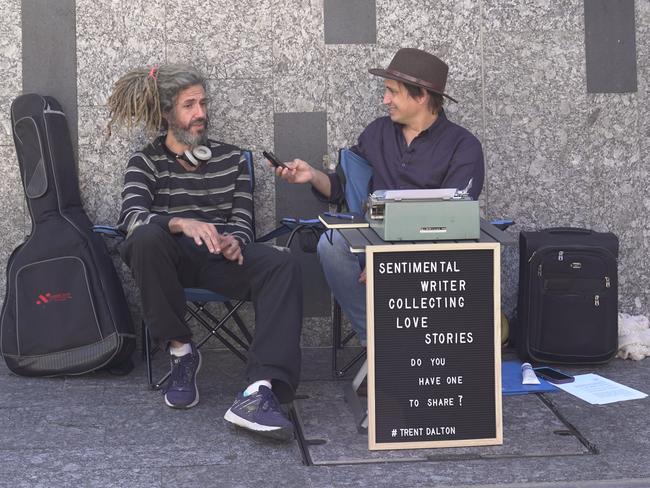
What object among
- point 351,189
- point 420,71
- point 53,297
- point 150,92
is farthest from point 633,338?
point 53,297

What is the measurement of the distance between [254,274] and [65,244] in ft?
3.28

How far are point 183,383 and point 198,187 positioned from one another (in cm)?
90

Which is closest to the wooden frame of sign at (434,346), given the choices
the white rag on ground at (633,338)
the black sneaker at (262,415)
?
the black sneaker at (262,415)

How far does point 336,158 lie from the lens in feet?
16.7

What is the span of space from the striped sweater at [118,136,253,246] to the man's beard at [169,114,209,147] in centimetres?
7

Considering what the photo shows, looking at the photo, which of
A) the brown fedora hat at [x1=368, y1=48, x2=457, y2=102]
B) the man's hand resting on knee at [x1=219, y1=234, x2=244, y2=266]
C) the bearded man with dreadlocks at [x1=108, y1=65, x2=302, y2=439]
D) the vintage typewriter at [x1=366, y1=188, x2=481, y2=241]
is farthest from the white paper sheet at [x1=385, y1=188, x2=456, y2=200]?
the brown fedora hat at [x1=368, y1=48, x2=457, y2=102]

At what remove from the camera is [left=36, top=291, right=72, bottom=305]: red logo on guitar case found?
4.58 m

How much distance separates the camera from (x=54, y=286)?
15.1 feet

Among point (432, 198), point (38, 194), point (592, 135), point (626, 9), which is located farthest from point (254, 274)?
point (626, 9)

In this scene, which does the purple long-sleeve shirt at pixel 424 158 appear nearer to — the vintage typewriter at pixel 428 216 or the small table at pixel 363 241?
the small table at pixel 363 241

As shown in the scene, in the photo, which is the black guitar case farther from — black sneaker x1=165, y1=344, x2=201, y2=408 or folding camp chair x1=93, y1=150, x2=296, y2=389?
black sneaker x1=165, y1=344, x2=201, y2=408

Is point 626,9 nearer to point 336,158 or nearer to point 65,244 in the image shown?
point 336,158

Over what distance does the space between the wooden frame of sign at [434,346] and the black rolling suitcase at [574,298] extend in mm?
1143

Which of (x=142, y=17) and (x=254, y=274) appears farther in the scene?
(x=142, y=17)
